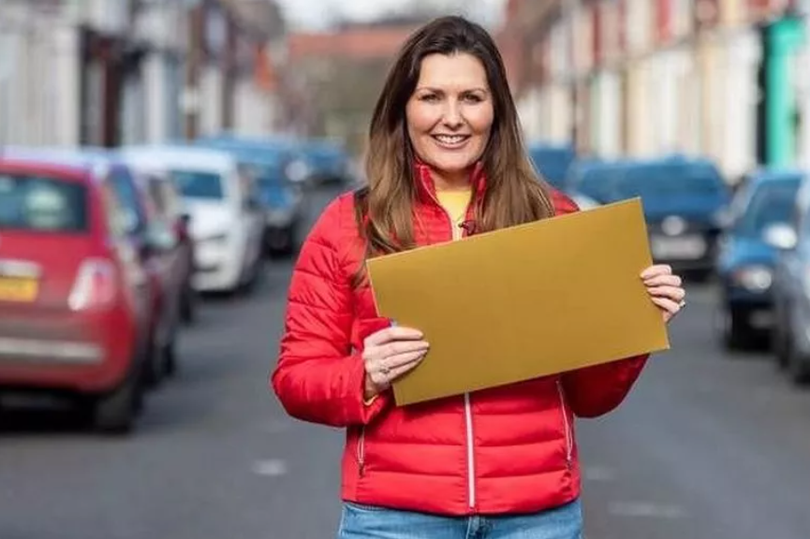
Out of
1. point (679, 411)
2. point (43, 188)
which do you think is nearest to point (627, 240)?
point (43, 188)

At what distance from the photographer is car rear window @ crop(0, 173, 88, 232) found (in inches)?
559

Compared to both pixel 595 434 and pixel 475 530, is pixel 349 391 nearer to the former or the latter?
pixel 475 530

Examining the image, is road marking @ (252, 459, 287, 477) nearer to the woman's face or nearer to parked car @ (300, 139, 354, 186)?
the woman's face

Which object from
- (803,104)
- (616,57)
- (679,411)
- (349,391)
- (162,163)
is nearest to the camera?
(349,391)

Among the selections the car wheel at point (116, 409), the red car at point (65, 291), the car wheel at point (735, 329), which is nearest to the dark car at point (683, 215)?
the car wheel at point (735, 329)

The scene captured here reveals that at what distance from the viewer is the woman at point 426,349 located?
4559mm

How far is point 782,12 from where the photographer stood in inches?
1912

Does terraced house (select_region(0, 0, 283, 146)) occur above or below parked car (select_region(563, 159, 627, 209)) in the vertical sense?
above

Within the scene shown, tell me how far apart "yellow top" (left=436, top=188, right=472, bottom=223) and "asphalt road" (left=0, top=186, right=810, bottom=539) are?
5.92 metres

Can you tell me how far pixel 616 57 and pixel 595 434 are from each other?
214ft

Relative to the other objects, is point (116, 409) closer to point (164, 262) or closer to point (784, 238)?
point (164, 262)

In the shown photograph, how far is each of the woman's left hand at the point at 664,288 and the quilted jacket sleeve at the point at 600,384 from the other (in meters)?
0.11

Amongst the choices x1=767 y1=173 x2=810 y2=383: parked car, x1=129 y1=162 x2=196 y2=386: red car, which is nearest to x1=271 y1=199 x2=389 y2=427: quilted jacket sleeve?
x1=129 y1=162 x2=196 y2=386: red car

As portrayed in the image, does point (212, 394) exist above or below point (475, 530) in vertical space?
below
